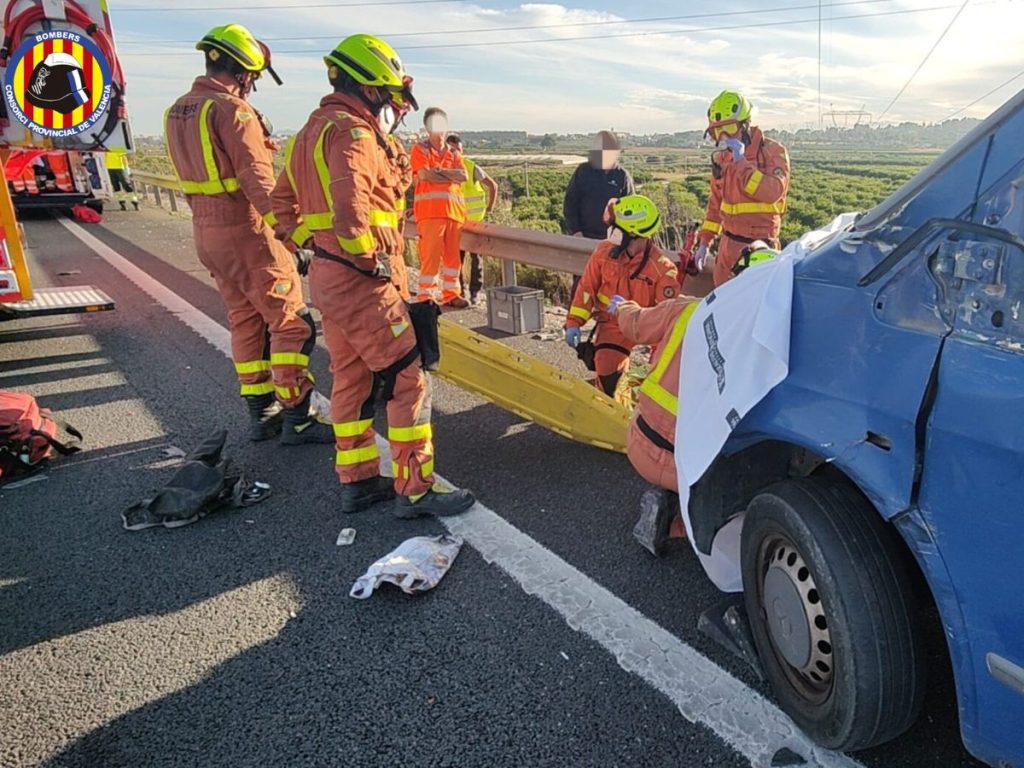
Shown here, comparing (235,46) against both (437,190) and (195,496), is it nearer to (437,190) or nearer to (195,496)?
(195,496)

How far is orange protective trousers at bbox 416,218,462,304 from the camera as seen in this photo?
7.96 m

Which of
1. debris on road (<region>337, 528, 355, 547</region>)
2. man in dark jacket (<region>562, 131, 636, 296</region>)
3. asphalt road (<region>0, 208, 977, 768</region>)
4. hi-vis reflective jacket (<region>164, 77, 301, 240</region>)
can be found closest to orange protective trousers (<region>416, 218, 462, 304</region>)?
man in dark jacket (<region>562, 131, 636, 296</region>)

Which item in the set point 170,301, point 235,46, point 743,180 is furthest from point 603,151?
point 170,301

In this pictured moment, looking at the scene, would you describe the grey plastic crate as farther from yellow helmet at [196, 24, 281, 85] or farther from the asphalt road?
yellow helmet at [196, 24, 281, 85]

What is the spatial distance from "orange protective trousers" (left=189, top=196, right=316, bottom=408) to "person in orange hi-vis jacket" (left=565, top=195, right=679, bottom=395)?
1.78 metres

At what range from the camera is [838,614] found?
1870 mm

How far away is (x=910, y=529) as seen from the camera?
5.48 ft

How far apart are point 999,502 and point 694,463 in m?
0.89

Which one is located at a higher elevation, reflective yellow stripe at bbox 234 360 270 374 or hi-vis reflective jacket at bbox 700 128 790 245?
hi-vis reflective jacket at bbox 700 128 790 245

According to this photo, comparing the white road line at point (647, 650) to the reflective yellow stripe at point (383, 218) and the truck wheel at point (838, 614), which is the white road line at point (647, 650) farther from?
the reflective yellow stripe at point (383, 218)

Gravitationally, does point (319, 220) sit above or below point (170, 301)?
above

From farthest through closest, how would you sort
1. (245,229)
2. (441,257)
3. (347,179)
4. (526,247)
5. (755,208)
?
(441,257) → (526,247) → (755,208) → (245,229) → (347,179)

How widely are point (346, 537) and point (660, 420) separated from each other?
1619 millimetres

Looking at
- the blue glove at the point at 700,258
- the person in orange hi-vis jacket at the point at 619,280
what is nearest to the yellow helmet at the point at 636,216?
the person in orange hi-vis jacket at the point at 619,280
